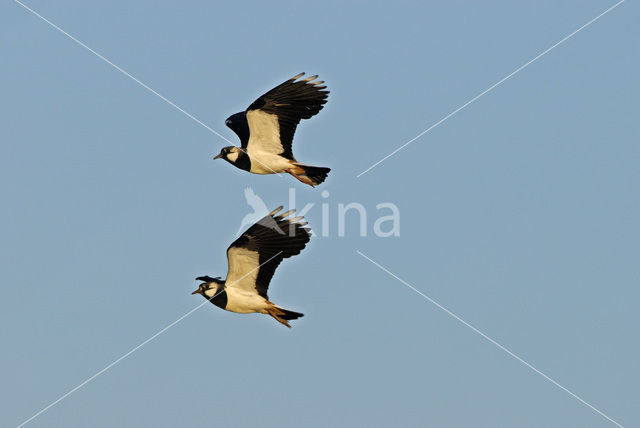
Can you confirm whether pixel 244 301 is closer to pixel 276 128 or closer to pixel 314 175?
pixel 314 175

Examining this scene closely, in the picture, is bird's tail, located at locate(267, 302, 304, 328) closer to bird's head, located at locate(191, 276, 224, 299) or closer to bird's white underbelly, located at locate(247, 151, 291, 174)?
bird's head, located at locate(191, 276, 224, 299)

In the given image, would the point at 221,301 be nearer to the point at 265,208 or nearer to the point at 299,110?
the point at 265,208

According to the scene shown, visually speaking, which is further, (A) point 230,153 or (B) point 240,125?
(A) point 230,153

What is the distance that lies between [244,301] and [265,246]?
1202 millimetres

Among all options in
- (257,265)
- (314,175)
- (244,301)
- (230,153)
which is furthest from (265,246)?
(230,153)

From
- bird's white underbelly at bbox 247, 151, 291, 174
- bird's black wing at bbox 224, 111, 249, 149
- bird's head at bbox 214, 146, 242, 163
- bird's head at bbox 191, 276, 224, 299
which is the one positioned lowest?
bird's head at bbox 191, 276, 224, 299

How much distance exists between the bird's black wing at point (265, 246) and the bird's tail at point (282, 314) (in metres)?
0.38

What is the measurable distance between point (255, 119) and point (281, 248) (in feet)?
8.79

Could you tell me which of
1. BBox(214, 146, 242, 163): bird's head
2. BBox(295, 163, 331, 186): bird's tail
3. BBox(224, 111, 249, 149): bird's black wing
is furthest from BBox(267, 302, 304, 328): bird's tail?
BBox(224, 111, 249, 149): bird's black wing

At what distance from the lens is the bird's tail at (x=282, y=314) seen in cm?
1955

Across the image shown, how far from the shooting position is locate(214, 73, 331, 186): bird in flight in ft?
66.2

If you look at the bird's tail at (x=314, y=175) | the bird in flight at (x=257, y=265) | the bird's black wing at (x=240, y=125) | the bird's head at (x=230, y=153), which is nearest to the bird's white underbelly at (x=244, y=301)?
the bird in flight at (x=257, y=265)

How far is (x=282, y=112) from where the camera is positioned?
67.5 ft

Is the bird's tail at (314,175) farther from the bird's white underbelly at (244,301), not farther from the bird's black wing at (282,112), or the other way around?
the bird's white underbelly at (244,301)
